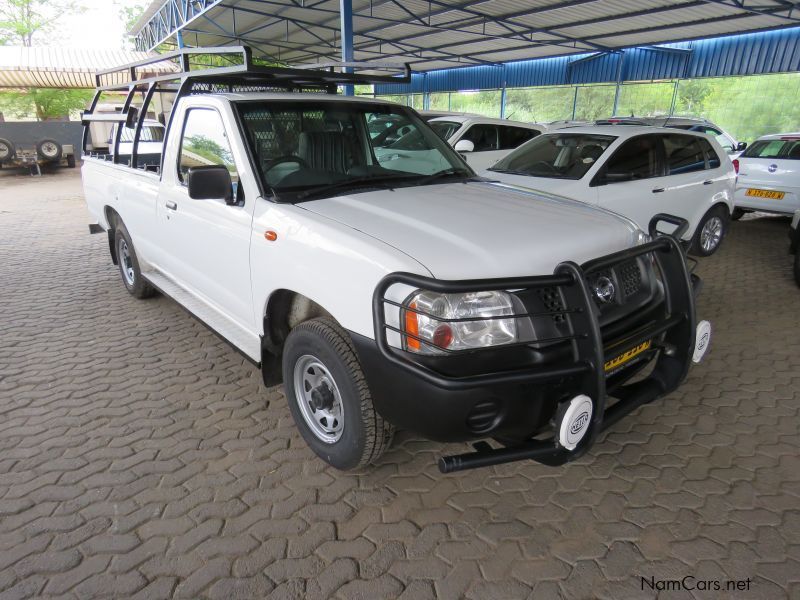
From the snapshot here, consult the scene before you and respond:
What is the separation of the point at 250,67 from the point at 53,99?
34366mm

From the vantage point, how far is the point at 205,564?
2.32m

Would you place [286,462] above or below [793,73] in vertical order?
below

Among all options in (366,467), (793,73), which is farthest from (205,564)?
(793,73)

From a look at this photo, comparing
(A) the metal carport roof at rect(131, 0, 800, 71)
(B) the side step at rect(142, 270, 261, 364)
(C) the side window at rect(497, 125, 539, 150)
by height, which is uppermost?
(A) the metal carport roof at rect(131, 0, 800, 71)

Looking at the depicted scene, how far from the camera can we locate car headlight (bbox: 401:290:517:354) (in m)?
2.16

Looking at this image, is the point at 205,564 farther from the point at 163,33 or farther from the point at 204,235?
the point at 163,33

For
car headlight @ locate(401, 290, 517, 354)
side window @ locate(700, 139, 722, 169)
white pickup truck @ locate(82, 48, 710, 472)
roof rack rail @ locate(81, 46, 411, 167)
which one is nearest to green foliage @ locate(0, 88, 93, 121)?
roof rack rail @ locate(81, 46, 411, 167)

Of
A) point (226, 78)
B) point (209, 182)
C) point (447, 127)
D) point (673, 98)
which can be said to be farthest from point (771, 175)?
point (673, 98)

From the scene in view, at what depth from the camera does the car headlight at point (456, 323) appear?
2162mm

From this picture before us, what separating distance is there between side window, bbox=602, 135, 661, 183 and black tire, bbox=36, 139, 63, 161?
65.1 ft

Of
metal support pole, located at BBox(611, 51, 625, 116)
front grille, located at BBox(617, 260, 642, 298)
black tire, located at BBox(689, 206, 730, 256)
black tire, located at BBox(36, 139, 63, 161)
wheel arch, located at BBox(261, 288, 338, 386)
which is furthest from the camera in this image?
metal support pole, located at BBox(611, 51, 625, 116)

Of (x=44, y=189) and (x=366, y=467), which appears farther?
(x=44, y=189)

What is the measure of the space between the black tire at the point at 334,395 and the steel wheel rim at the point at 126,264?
3.39 m

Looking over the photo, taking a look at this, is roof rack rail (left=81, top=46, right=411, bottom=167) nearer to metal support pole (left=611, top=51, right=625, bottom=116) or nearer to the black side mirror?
the black side mirror
